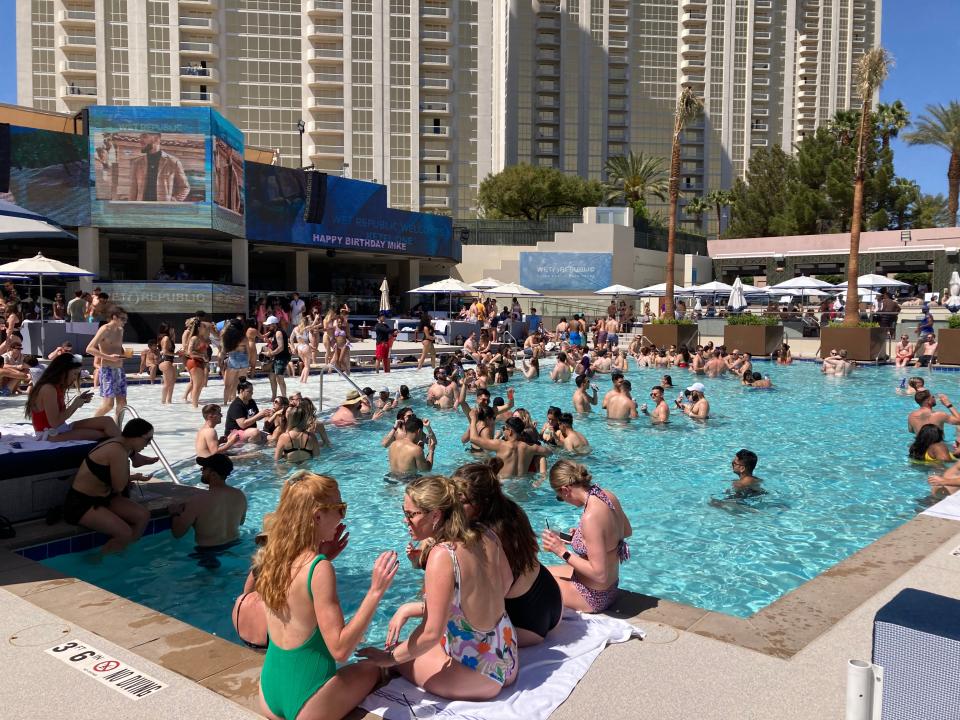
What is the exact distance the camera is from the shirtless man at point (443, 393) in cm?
1428

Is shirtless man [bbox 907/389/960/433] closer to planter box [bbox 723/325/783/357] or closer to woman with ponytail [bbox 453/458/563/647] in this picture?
woman with ponytail [bbox 453/458/563/647]

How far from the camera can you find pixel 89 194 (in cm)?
2358

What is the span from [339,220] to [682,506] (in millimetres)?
26499

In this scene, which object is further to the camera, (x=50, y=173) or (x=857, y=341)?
(x=50, y=173)

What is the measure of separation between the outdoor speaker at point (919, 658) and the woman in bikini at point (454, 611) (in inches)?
60.1

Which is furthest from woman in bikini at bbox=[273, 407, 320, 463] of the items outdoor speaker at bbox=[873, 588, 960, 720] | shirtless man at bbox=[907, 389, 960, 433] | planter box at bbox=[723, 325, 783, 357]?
planter box at bbox=[723, 325, 783, 357]

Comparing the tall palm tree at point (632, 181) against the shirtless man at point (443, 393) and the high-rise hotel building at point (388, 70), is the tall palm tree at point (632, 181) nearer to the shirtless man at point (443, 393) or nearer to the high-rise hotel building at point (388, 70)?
the high-rise hotel building at point (388, 70)

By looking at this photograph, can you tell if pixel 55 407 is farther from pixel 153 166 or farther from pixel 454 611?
pixel 153 166

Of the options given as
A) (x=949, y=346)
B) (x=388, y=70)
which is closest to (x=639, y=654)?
(x=949, y=346)

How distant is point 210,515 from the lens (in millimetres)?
6262

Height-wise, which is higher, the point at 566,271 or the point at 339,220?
the point at 339,220

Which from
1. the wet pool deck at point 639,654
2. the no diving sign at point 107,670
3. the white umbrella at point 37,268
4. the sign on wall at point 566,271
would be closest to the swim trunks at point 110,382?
the wet pool deck at point 639,654

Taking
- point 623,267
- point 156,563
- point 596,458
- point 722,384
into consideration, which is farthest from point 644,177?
point 156,563

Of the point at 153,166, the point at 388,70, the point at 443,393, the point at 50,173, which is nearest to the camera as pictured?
the point at 443,393
